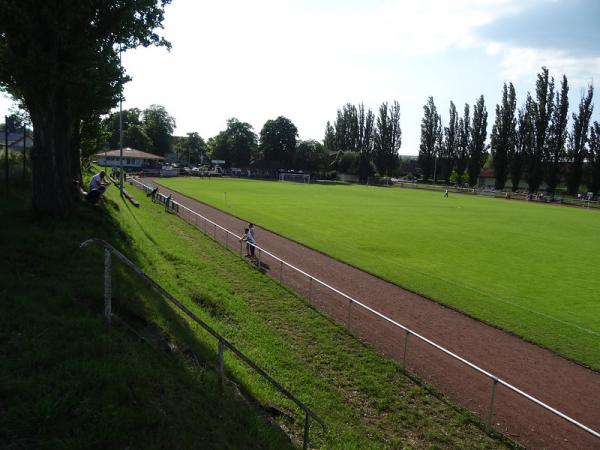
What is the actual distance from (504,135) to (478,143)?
7.22 metres

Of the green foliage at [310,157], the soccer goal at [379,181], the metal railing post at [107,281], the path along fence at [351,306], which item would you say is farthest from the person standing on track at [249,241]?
the green foliage at [310,157]

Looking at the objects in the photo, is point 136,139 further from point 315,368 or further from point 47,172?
point 315,368

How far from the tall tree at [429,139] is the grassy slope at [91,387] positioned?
108m

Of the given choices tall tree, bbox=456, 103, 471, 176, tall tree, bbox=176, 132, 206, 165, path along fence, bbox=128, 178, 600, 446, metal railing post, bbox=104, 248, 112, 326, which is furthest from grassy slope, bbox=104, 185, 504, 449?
tall tree, bbox=176, 132, 206, 165

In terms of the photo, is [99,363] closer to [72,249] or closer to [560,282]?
[72,249]

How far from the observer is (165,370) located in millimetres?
6316

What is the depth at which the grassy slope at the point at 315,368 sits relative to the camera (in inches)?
315

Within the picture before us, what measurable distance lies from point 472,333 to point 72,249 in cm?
1133

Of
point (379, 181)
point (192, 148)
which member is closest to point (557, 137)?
point (379, 181)

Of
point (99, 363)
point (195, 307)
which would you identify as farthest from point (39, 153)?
point (99, 363)

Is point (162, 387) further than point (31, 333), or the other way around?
point (31, 333)

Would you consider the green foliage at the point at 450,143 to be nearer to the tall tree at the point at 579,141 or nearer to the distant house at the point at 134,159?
the tall tree at the point at 579,141

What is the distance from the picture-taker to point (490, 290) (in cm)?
1734

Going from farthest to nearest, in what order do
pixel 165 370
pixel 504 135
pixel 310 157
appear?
pixel 310 157 < pixel 504 135 < pixel 165 370
